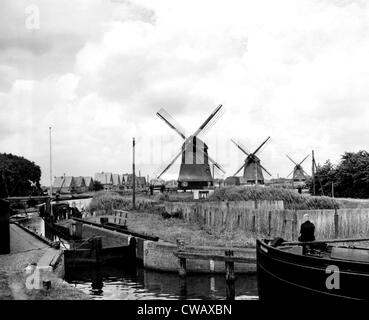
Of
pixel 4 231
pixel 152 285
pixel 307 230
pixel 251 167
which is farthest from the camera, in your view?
pixel 251 167

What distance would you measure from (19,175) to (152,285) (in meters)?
74.1

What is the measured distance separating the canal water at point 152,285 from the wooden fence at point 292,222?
13.4 feet

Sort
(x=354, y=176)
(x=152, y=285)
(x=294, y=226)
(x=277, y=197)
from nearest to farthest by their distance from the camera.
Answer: (x=152, y=285)
(x=294, y=226)
(x=277, y=197)
(x=354, y=176)

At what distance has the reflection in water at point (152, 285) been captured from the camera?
19516 millimetres

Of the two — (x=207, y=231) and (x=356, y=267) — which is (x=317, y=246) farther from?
(x=207, y=231)

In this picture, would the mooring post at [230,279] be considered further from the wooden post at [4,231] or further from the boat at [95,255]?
the wooden post at [4,231]

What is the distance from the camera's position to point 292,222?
78.2 feet

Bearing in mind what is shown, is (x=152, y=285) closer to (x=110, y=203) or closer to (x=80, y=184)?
(x=110, y=203)

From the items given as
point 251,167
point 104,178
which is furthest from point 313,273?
point 104,178

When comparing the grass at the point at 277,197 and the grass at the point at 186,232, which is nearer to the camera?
the grass at the point at 186,232

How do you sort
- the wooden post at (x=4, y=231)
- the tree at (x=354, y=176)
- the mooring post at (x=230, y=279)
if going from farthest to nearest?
the tree at (x=354, y=176) < the wooden post at (x=4, y=231) < the mooring post at (x=230, y=279)

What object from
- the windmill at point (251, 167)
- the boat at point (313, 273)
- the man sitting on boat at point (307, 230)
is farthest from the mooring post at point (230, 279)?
the windmill at point (251, 167)
